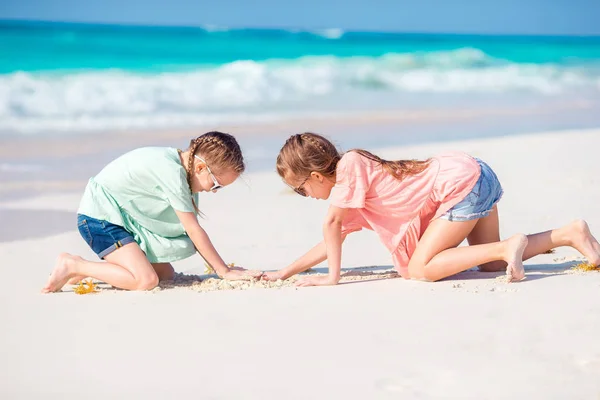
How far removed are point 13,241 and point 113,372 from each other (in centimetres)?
299

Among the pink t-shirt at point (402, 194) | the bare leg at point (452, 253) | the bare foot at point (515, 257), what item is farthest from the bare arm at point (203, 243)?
the bare foot at point (515, 257)

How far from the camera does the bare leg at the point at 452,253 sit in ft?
13.3

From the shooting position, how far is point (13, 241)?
5.72 m

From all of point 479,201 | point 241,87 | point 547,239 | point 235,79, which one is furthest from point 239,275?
point 235,79

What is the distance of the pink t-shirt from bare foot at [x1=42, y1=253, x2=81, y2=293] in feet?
4.86

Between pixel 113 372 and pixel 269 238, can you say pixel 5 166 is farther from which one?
pixel 113 372

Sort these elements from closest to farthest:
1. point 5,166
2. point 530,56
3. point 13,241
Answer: point 13,241
point 5,166
point 530,56

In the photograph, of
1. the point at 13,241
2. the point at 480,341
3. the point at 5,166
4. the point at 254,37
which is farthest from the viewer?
the point at 254,37

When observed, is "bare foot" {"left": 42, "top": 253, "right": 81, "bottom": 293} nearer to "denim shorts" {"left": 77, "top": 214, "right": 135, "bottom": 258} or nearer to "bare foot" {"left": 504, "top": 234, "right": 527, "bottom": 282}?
"denim shorts" {"left": 77, "top": 214, "right": 135, "bottom": 258}

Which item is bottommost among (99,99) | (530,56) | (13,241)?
(13,241)

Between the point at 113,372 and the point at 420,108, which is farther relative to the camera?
the point at 420,108

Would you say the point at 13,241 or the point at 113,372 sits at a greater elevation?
the point at 13,241

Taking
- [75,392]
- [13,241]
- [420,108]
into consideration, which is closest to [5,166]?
[13,241]

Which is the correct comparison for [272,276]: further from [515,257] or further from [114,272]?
[515,257]
